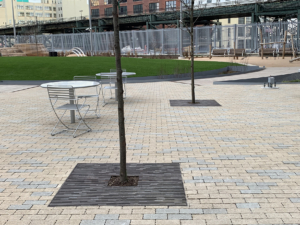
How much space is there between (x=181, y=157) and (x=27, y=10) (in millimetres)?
125702

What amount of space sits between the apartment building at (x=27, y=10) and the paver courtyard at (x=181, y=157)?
11318 centimetres

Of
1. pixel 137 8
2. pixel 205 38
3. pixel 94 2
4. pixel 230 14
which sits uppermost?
pixel 94 2

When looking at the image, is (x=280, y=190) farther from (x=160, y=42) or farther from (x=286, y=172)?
(x=160, y=42)

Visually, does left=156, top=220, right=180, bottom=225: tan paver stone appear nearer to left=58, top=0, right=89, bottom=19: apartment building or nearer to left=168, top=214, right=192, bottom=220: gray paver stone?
left=168, top=214, right=192, bottom=220: gray paver stone

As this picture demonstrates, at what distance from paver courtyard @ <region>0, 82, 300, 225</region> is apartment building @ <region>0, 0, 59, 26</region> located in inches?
4456

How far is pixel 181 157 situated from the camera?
539 cm

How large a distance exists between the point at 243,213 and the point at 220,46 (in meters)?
33.8

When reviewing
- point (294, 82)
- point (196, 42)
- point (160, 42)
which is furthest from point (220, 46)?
point (294, 82)

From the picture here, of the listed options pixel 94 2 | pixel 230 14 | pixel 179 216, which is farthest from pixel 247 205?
pixel 94 2

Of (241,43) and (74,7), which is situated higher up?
(74,7)

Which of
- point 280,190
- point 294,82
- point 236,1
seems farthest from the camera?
point 236,1

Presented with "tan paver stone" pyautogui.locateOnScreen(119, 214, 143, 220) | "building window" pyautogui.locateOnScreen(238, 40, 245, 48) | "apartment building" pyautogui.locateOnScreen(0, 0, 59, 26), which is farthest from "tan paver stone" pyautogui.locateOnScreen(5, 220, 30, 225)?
"apartment building" pyautogui.locateOnScreen(0, 0, 59, 26)

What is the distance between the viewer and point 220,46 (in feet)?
117

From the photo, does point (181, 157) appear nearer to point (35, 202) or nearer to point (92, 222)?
point (92, 222)
